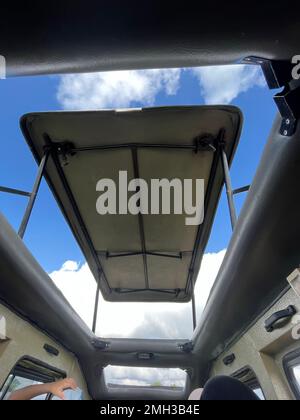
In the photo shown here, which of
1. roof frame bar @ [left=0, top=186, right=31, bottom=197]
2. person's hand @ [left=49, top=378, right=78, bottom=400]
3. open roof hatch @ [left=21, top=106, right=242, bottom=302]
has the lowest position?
person's hand @ [left=49, top=378, right=78, bottom=400]

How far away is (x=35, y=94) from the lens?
5.16 feet

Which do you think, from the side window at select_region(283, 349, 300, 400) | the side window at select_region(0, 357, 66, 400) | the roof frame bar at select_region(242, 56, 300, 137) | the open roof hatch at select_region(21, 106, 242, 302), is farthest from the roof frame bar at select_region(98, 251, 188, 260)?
the roof frame bar at select_region(242, 56, 300, 137)

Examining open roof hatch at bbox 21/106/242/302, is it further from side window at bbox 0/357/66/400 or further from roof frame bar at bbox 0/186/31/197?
side window at bbox 0/357/66/400

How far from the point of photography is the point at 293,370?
1.61 metres

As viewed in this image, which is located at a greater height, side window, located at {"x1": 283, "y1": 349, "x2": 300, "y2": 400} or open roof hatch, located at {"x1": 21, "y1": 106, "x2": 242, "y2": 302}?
open roof hatch, located at {"x1": 21, "y1": 106, "x2": 242, "y2": 302}

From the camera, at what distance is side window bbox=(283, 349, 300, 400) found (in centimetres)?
155

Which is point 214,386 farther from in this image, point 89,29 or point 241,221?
point 89,29

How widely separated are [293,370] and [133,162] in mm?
1699

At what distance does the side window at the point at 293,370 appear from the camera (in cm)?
155

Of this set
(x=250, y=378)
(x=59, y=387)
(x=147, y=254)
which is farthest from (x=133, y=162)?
(x=59, y=387)

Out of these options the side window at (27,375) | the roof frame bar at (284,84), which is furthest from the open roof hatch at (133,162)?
the side window at (27,375)

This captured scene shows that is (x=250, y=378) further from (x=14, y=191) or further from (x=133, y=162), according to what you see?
(x=14, y=191)

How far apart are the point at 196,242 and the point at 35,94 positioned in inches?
71.3
